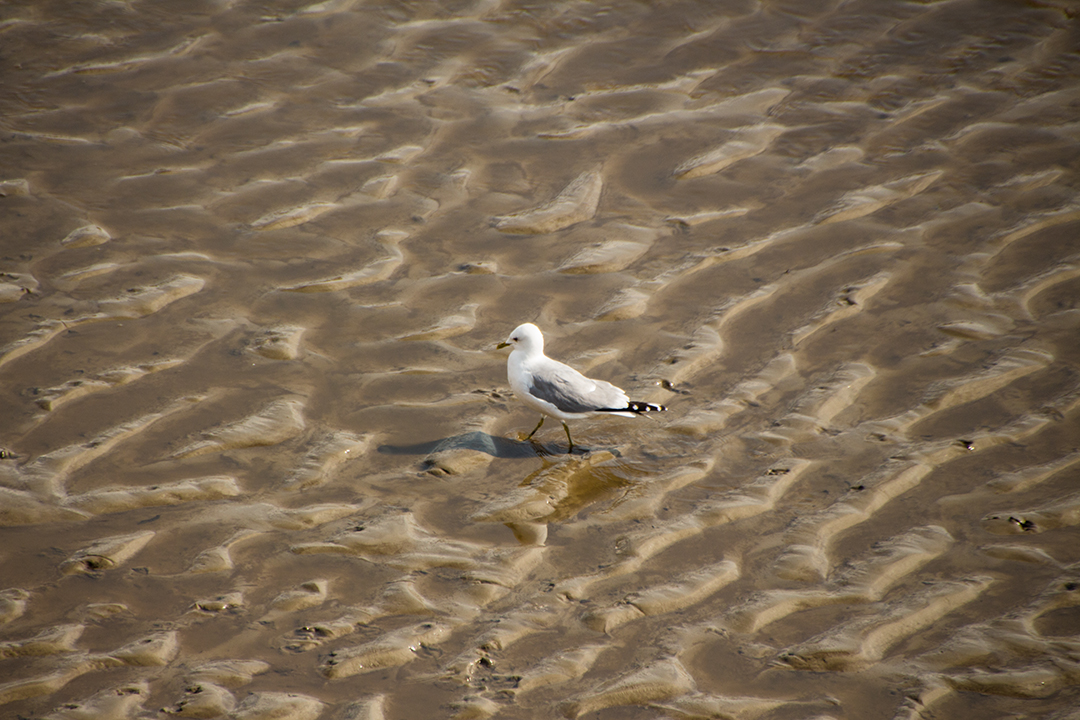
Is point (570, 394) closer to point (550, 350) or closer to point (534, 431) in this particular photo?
point (534, 431)

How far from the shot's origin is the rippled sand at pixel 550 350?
374 cm

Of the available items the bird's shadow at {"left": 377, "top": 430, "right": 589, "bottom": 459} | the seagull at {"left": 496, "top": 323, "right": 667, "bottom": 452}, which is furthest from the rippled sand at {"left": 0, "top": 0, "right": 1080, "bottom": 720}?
the seagull at {"left": 496, "top": 323, "right": 667, "bottom": 452}

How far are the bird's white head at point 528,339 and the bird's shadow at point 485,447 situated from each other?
0.55 metres

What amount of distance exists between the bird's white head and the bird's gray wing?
0.25 metres

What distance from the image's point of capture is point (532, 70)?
8250mm

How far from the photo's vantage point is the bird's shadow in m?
4.91

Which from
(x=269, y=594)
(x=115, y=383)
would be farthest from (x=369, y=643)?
(x=115, y=383)

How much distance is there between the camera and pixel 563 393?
506 centimetres

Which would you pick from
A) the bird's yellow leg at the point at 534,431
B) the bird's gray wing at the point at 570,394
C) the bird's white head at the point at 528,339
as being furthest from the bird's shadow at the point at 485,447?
the bird's white head at the point at 528,339

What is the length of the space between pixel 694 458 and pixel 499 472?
1.09 m

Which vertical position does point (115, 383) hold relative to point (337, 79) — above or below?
below

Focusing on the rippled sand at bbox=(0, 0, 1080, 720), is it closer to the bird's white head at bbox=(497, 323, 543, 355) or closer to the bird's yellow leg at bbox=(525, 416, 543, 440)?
the bird's yellow leg at bbox=(525, 416, 543, 440)

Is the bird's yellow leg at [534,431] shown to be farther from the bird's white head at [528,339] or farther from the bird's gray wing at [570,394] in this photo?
the bird's white head at [528,339]

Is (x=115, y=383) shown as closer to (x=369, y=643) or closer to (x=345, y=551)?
(x=345, y=551)
